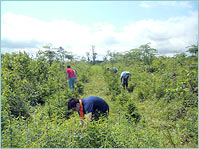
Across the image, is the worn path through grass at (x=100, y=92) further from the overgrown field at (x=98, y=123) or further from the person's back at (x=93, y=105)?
the person's back at (x=93, y=105)

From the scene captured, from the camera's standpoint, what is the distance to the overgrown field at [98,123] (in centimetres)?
236

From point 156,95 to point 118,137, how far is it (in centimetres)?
449

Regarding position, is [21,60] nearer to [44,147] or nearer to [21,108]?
[21,108]

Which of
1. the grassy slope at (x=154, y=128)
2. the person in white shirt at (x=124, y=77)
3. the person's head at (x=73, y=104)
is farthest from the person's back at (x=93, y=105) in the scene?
the person in white shirt at (x=124, y=77)

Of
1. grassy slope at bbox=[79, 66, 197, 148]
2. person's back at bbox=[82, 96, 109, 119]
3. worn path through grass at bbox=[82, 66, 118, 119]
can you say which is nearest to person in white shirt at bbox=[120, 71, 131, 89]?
worn path through grass at bbox=[82, 66, 118, 119]

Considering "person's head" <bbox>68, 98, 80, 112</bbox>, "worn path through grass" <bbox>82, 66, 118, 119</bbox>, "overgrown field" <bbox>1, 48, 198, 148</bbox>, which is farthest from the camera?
"worn path through grass" <bbox>82, 66, 118, 119</bbox>

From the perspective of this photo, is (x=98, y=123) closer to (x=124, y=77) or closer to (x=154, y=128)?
(x=154, y=128)

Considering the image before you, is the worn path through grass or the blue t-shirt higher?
the blue t-shirt

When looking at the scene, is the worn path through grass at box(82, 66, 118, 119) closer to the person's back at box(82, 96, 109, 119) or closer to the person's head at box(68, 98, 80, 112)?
the person's back at box(82, 96, 109, 119)

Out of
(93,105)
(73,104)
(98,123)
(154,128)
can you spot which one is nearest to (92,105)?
(93,105)

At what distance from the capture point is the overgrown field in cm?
236

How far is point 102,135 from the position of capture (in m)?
2.49

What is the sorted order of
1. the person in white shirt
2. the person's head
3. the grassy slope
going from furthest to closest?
the person in white shirt → the person's head → the grassy slope

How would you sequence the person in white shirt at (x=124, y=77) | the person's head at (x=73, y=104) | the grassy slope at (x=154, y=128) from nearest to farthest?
1. the grassy slope at (x=154, y=128)
2. the person's head at (x=73, y=104)
3. the person in white shirt at (x=124, y=77)
